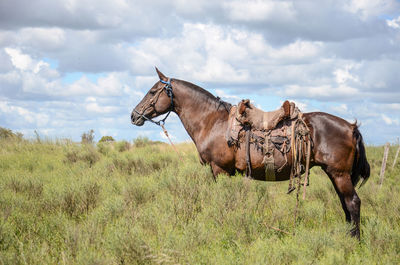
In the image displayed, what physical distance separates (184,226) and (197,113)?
252 cm

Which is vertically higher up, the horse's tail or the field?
the horse's tail

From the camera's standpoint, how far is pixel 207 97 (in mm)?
6785

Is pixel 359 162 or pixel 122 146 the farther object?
pixel 122 146

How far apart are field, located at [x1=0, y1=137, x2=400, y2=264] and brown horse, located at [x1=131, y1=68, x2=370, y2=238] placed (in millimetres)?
318

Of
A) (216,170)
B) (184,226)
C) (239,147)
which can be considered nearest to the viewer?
(184,226)

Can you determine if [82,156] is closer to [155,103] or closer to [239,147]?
[155,103]

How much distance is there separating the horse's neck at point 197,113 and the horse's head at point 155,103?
221 millimetres

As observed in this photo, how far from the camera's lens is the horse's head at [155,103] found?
6973mm

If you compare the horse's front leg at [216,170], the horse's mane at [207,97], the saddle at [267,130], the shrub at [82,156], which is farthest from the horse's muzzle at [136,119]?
the shrub at [82,156]

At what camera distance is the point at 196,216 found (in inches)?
230

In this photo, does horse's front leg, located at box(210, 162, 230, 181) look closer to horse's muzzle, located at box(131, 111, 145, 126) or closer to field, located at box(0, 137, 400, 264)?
field, located at box(0, 137, 400, 264)

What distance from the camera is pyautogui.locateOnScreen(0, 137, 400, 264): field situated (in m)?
4.18

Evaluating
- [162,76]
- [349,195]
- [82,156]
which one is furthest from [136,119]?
[82,156]

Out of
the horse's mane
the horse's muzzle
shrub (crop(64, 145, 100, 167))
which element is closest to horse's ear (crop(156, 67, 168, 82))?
the horse's mane
